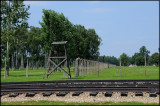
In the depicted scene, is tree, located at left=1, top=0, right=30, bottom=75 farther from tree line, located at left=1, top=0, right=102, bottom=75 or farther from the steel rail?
the steel rail

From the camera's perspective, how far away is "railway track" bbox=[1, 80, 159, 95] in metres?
12.9

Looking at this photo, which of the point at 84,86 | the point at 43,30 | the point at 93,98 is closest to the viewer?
the point at 93,98

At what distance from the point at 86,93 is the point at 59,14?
40.6m

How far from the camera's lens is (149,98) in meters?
11.0

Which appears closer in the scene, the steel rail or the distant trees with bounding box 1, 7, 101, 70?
the steel rail

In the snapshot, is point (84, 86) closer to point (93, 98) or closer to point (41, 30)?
point (93, 98)

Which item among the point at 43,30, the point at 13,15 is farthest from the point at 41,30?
the point at 13,15

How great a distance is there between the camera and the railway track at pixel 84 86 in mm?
12930

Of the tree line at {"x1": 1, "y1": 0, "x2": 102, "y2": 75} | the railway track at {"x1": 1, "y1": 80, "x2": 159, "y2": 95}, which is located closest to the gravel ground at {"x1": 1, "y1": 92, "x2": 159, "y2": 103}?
the railway track at {"x1": 1, "y1": 80, "x2": 159, "y2": 95}

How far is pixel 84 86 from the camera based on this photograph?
1364cm

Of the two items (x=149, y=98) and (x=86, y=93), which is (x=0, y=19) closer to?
(x=86, y=93)

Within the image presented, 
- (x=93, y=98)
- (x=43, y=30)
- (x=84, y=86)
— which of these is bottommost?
(x=93, y=98)

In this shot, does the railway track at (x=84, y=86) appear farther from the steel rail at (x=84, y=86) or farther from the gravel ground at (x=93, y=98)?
the gravel ground at (x=93, y=98)

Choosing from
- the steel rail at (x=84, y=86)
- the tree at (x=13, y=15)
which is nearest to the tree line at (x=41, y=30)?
the tree at (x=13, y=15)
